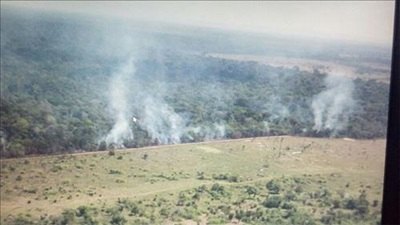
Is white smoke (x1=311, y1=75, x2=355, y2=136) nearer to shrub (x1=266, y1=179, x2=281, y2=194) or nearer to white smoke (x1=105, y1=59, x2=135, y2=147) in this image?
shrub (x1=266, y1=179, x2=281, y2=194)

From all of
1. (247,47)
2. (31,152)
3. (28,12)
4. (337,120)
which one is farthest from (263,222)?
(28,12)

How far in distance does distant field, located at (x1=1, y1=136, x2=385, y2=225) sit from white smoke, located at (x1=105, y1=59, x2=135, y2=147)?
4 centimetres

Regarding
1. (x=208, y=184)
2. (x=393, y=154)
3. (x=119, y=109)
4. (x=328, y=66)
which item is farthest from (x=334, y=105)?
(x=119, y=109)

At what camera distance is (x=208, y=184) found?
1.26 meters

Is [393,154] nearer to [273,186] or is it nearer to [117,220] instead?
[273,186]

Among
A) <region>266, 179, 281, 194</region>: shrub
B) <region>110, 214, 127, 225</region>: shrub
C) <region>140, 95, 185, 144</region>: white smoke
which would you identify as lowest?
<region>110, 214, 127, 225</region>: shrub

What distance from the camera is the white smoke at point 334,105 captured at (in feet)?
4.30

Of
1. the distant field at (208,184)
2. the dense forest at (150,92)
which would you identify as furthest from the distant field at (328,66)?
the distant field at (208,184)

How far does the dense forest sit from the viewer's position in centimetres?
117

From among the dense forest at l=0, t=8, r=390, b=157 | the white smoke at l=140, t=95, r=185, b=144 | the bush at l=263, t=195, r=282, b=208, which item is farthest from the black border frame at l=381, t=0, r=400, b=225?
the white smoke at l=140, t=95, r=185, b=144

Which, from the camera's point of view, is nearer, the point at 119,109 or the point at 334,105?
the point at 119,109

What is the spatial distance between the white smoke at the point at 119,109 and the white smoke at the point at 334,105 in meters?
0.46

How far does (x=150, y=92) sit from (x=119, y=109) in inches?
3.2

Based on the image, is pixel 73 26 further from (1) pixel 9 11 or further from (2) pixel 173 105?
(2) pixel 173 105
